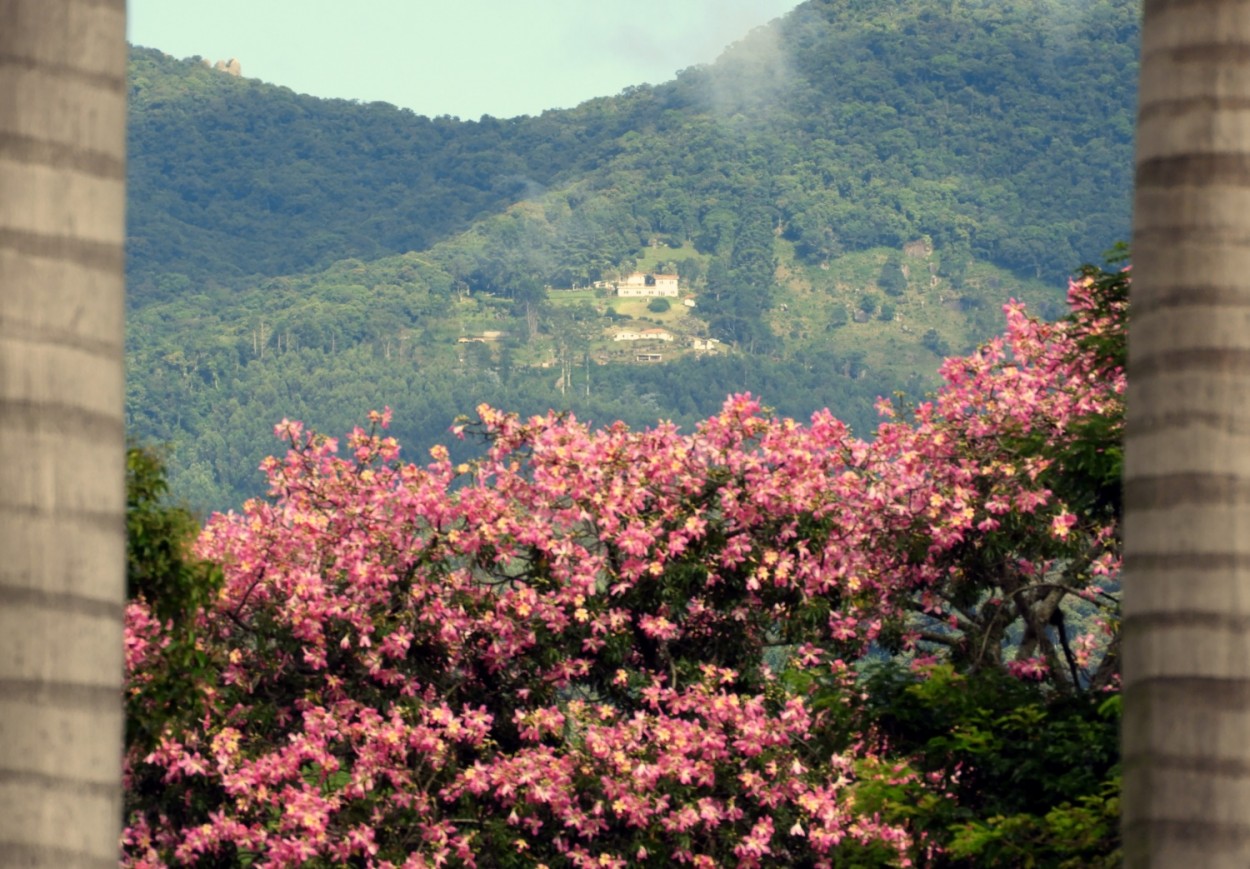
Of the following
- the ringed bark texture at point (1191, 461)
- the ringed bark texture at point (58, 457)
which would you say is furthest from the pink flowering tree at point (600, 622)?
the ringed bark texture at point (58, 457)

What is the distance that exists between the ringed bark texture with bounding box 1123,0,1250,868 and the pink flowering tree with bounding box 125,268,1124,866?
13.2 m

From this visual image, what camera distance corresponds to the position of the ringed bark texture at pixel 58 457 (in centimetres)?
348

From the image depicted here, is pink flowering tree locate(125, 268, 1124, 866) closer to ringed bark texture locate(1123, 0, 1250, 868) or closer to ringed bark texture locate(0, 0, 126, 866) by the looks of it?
ringed bark texture locate(1123, 0, 1250, 868)

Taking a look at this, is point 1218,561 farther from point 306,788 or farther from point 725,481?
point 725,481

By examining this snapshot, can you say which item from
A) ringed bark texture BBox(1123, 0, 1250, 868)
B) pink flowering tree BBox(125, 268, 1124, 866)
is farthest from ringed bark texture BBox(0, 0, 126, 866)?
pink flowering tree BBox(125, 268, 1124, 866)

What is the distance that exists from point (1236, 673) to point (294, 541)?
1627 cm

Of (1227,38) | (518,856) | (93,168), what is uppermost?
(1227,38)

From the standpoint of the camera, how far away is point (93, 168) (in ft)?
11.7

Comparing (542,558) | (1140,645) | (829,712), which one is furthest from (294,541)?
(1140,645)

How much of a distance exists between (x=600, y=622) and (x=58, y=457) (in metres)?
15.7

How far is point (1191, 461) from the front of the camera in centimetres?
391

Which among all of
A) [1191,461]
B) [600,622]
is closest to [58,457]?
[1191,461]

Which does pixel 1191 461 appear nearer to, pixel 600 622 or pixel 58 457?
pixel 58 457

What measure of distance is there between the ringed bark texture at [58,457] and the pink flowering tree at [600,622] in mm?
13746
